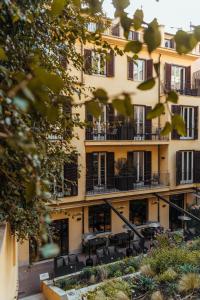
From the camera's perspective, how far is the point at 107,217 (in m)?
16.6

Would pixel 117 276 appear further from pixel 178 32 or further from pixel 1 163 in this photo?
pixel 178 32

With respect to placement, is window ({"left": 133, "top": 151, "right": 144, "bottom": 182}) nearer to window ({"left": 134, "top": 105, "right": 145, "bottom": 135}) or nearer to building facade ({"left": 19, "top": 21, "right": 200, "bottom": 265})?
building facade ({"left": 19, "top": 21, "right": 200, "bottom": 265})

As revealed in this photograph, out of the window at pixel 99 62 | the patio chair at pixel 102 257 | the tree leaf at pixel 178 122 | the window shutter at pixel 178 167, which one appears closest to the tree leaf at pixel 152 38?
the tree leaf at pixel 178 122

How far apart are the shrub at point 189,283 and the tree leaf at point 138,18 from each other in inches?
302

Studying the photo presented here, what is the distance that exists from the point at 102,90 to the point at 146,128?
1616 centimetres

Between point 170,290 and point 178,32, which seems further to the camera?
point 170,290

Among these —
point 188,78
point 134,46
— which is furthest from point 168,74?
point 134,46

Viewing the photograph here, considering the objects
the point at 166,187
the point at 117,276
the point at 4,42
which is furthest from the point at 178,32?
the point at 166,187

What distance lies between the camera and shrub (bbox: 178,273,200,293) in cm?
767

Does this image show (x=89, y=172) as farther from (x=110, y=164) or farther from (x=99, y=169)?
(x=110, y=164)

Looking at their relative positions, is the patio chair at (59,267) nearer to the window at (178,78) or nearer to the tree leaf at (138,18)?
the tree leaf at (138,18)

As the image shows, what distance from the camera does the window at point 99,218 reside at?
16.2 meters

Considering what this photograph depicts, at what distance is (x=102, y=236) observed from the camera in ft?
52.1

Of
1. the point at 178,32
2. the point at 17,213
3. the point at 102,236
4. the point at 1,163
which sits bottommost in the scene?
the point at 102,236
